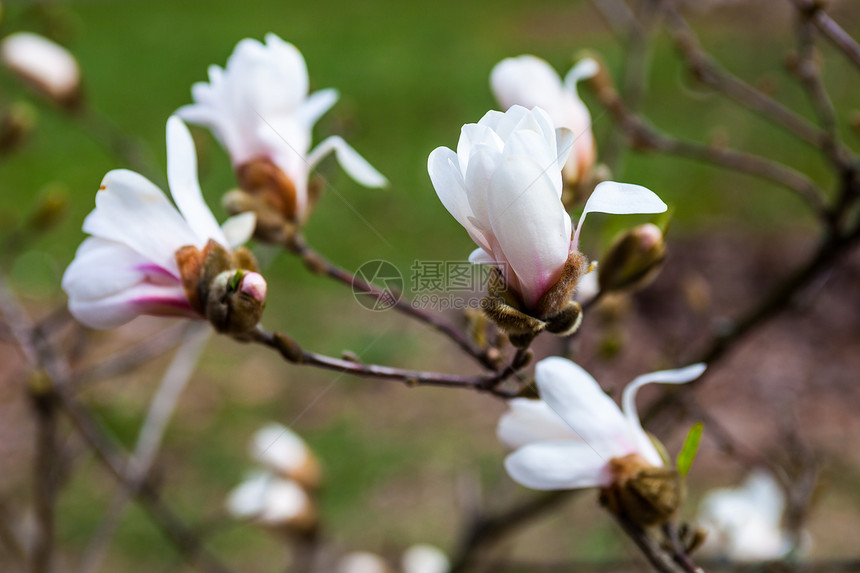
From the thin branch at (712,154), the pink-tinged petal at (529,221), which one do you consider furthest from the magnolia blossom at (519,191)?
the thin branch at (712,154)

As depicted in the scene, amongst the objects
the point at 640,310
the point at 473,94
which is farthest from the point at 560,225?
the point at 473,94

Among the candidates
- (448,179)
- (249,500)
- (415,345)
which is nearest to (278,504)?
(249,500)

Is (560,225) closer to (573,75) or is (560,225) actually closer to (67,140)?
(573,75)

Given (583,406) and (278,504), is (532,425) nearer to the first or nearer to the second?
(583,406)

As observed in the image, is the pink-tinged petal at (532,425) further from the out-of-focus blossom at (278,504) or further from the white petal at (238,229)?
the out-of-focus blossom at (278,504)

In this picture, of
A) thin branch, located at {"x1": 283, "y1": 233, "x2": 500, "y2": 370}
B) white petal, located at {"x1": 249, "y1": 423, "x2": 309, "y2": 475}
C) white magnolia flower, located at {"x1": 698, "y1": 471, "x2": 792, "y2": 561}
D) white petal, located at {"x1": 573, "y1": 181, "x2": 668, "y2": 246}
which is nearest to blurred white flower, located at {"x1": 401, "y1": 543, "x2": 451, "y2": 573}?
white petal, located at {"x1": 249, "y1": 423, "x2": 309, "y2": 475}

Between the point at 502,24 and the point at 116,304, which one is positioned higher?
the point at 116,304
